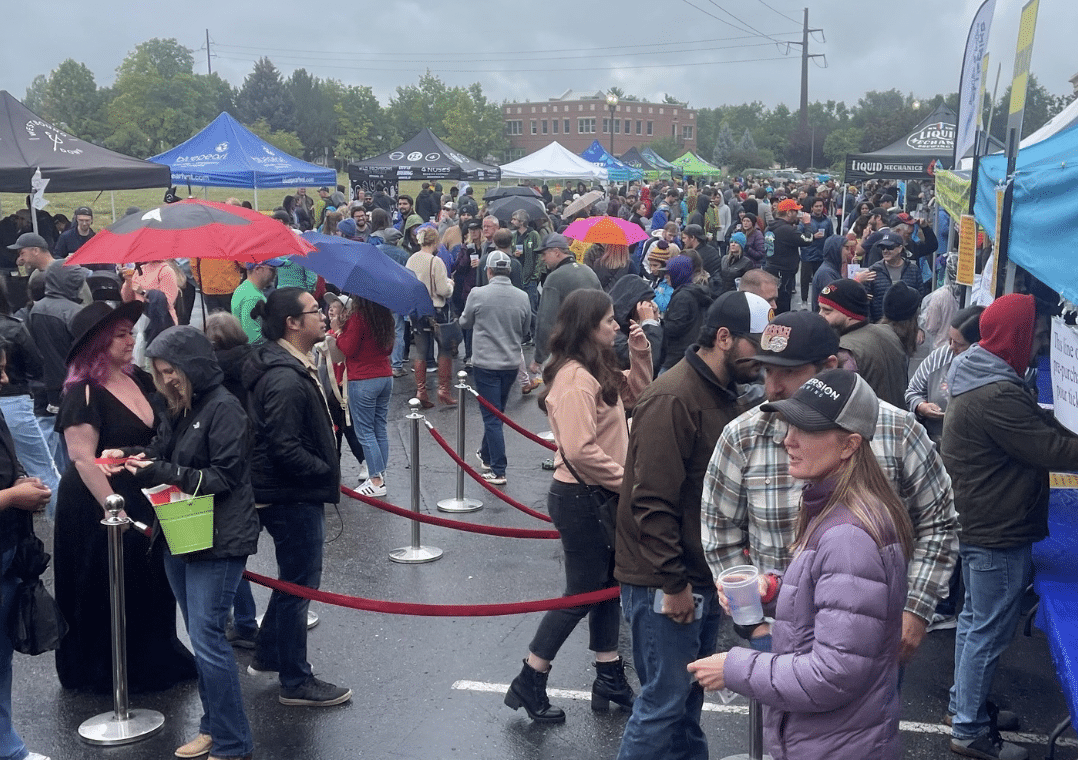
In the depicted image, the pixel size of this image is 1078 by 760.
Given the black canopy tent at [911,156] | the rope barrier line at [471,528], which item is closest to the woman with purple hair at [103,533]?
the rope barrier line at [471,528]

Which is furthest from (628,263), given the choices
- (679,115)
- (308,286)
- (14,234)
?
(679,115)

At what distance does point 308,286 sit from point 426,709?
697cm

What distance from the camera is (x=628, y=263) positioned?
38.1 ft

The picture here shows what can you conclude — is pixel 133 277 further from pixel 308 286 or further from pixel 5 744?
pixel 5 744

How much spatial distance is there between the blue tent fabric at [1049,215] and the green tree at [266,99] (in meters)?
118

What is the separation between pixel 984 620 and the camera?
180 inches

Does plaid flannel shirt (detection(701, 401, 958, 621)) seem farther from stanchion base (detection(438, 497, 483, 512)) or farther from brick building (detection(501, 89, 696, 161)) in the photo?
brick building (detection(501, 89, 696, 161))

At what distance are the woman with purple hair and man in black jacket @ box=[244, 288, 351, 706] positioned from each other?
541 millimetres

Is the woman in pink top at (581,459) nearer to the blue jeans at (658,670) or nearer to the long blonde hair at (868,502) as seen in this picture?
the blue jeans at (658,670)

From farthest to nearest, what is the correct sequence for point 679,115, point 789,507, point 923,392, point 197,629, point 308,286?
point 679,115
point 308,286
point 923,392
point 197,629
point 789,507

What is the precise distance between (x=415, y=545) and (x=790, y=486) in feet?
14.4

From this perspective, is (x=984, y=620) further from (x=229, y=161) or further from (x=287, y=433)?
(x=229, y=161)

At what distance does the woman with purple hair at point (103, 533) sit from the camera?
4.70 m

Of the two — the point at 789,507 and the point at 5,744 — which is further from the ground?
the point at 789,507
